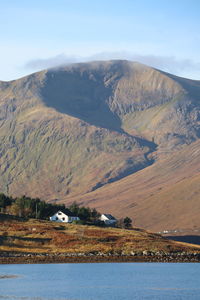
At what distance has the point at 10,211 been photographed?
→ 6924 inches

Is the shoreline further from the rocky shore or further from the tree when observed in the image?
the tree

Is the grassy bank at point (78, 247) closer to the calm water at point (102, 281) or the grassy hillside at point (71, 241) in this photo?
the grassy hillside at point (71, 241)

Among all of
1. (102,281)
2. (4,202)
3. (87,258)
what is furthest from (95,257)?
(4,202)

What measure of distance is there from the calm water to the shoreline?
3.89 meters

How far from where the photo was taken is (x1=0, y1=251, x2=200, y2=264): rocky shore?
388ft

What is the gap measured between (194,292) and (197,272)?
22.1 m

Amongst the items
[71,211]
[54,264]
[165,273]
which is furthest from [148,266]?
[71,211]

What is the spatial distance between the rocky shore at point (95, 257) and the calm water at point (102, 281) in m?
4.33

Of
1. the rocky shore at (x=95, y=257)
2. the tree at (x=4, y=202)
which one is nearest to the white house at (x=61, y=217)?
the tree at (x=4, y=202)

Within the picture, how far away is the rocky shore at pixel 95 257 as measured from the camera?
118375 millimetres

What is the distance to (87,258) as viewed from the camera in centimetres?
12100

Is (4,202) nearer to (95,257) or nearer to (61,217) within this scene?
(61,217)

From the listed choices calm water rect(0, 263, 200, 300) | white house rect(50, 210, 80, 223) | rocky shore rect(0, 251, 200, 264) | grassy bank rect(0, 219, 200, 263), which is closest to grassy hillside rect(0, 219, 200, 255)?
grassy bank rect(0, 219, 200, 263)

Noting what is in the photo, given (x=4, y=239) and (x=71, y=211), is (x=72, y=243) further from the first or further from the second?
(x=71, y=211)
